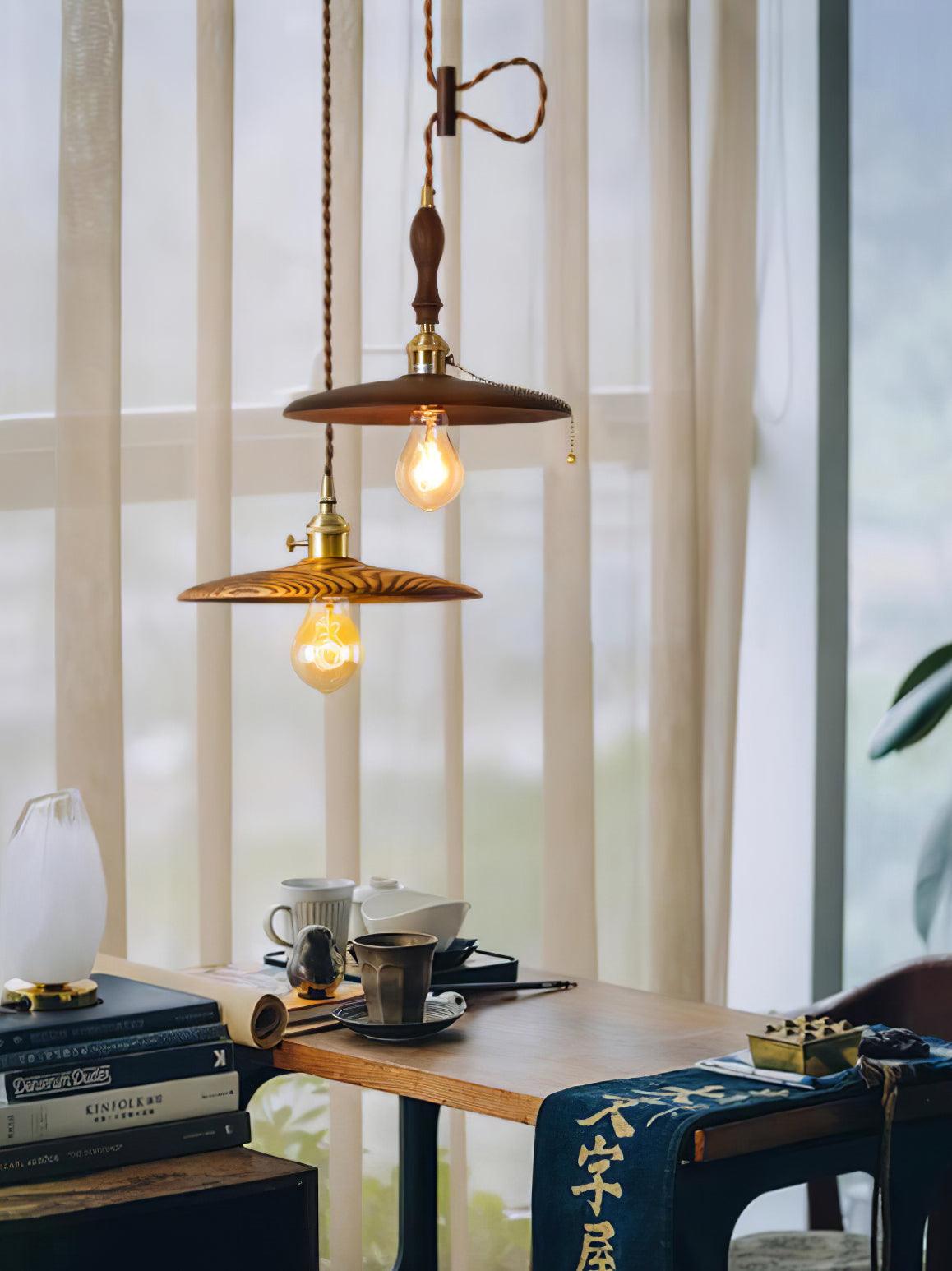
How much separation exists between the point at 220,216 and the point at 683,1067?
1.42 m

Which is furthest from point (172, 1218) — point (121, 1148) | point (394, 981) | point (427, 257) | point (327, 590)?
point (427, 257)

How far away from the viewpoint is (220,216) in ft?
7.62

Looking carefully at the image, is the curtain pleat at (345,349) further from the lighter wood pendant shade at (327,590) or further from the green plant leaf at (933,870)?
the green plant leaf at (933,870)

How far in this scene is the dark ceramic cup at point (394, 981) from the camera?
1.70 meters

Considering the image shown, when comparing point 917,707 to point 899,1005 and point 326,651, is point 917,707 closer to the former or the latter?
point 899,1005

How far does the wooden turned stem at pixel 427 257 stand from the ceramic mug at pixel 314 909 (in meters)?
0.71

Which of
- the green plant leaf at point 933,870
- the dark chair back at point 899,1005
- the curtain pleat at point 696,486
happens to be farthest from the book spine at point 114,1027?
the green plant leaf at point 933,870

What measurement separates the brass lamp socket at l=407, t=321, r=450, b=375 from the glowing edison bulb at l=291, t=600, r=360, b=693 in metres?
0.28

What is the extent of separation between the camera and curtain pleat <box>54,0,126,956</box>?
7.21 feet

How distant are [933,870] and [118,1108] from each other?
5.44 feet

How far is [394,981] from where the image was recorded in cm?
170

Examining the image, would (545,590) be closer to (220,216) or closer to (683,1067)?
(220,216)

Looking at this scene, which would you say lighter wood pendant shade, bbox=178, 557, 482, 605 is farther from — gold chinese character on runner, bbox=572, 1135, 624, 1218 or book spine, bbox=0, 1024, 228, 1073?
gold chinese character on runner, bbox=572, 1135, 624, 1218

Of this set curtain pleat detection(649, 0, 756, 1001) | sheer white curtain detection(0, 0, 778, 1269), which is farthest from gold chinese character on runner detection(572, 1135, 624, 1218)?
curtain pleat detection(649, 0, 756, 1001)
